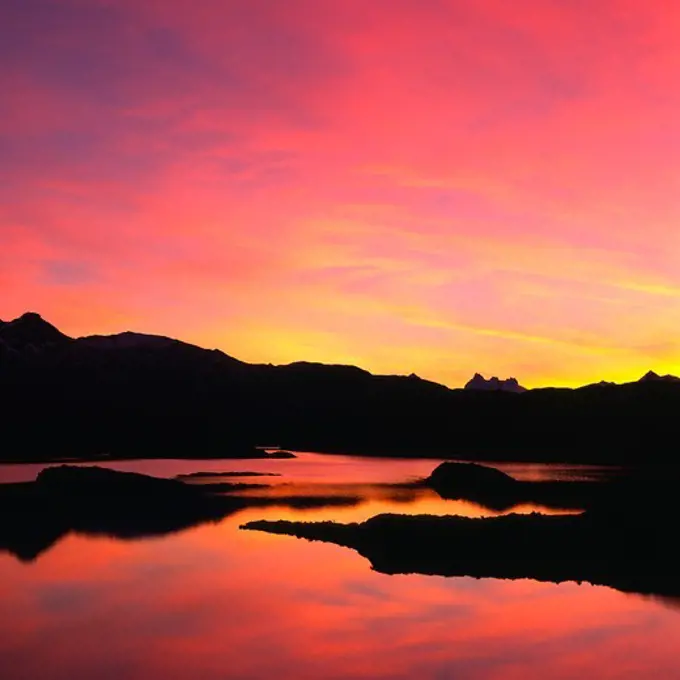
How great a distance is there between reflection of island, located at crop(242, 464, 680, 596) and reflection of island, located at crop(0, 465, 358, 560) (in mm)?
15874

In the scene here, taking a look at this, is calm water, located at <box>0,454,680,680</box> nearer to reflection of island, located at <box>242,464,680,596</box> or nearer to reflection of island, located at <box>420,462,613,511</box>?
reflection of island, located at <box>242,464,680,596</box>

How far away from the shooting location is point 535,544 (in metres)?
50.4

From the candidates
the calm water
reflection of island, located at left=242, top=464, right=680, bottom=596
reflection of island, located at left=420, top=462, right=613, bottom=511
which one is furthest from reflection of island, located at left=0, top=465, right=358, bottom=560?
reflection of island, located at left=242, top=464, right=680, bottom=596

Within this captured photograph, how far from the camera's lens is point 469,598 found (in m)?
40.2

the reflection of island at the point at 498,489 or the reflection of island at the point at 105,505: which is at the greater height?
the reflection of island at the point at 498,489

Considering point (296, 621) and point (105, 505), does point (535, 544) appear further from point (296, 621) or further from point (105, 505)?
point (105, 505)

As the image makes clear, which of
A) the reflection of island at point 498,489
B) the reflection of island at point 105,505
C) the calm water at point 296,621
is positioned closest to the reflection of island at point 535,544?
the calm water at point 296,621

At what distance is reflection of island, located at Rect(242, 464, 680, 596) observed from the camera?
45.1 m

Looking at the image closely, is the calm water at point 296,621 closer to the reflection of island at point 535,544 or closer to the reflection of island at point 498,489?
the reflection of island at point 535,544

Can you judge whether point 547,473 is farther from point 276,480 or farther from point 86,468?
point 86,468

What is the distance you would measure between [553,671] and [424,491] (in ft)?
227

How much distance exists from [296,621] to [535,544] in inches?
773

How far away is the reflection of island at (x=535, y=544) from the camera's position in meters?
45.1

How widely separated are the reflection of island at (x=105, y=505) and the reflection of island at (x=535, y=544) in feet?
52.1
